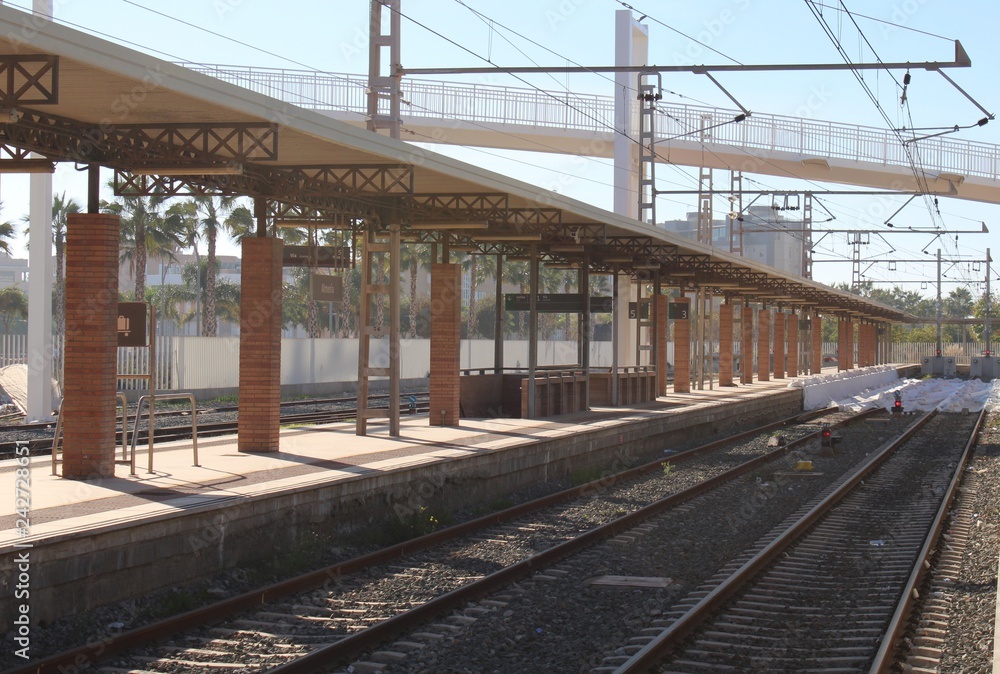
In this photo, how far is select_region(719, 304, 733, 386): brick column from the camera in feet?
120

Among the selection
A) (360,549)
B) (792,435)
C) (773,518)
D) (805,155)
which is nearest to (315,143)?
(360,549)

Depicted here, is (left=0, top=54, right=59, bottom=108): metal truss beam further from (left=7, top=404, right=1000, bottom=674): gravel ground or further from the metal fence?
the metal fence

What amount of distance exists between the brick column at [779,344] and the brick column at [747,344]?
14.8 feet

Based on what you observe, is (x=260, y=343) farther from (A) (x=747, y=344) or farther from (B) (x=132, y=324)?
(A) (x=747, y=344)

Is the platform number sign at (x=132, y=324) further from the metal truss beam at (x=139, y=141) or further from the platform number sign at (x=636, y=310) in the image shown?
the platform number sign at (x=636, y=310)

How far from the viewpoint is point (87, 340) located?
11.2m

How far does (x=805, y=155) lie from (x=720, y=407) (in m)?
8.96

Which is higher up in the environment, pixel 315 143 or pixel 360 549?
pixel 315 143

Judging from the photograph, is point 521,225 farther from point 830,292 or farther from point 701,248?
point 830,292

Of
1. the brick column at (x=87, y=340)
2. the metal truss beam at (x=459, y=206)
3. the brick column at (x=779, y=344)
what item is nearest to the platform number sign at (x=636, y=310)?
the metal truss beam at (x=459, y=206)

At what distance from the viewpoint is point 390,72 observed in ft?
55.8

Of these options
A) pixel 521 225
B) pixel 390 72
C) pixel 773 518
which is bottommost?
pixel 773 518

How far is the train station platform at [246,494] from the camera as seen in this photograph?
812cm

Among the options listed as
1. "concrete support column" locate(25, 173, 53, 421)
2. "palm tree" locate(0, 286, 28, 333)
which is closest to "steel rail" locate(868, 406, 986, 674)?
"concrete support column" locate(25, 173, 53, 421)
